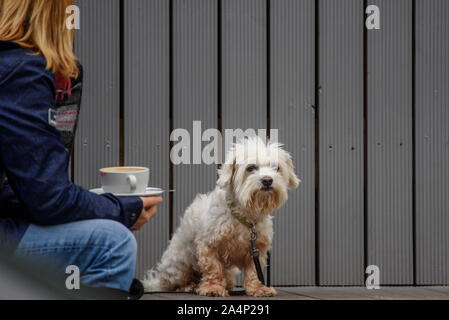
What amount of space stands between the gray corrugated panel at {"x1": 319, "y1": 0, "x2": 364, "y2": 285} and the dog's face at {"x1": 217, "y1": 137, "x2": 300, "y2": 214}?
2.15 feet

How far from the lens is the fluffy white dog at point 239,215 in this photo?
3012 mm

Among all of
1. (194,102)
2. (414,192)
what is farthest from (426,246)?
(194,102)

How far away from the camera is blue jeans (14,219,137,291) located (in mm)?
1601

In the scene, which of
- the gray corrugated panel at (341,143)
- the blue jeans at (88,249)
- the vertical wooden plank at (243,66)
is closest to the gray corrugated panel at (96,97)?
the vertical wooden plank at (243,66)

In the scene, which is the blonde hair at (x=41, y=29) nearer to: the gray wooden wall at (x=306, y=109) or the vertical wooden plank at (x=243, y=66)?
the gray wooden wall at (x=306, y=109)

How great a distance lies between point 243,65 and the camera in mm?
3666

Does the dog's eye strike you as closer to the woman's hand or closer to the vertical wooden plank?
the vertical wooden plank

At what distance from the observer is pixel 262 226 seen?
3.14 metres

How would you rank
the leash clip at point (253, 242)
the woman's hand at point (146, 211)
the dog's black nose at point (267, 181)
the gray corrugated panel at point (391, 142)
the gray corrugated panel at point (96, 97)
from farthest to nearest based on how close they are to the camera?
the gray corrugated panel at point (391, 142)
the gray corrugated panel at point (96, 97)
the leash clip at point (253, 242)
the dog's black nose at point (267, 181)
the woman's hand at point (146, 211)

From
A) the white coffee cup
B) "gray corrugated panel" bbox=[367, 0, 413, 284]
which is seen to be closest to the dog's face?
"gray corrugated panel" bbox=[367, 0, 413, 284]

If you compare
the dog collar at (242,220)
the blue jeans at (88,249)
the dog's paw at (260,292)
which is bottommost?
the dog's paw at (260,292)

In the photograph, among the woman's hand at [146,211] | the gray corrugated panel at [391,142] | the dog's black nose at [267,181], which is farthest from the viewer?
the gray corrugated panel at [391,142]

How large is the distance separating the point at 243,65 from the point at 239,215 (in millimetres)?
1109

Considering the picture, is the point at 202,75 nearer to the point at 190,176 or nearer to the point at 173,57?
the point at 173,57
